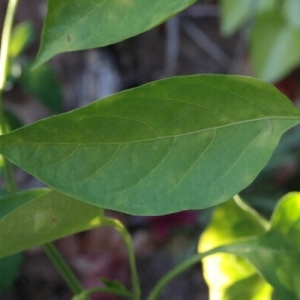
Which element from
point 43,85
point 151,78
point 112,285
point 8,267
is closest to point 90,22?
point 112,285

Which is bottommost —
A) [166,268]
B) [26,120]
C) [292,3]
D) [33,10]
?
[166,268]

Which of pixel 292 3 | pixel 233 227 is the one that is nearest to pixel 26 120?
pixel 292 3

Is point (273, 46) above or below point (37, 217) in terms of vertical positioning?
below

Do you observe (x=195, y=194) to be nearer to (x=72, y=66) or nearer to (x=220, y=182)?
(x=220, y=182)

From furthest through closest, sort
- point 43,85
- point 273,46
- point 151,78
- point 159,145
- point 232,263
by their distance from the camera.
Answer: point 151,78 → point 273,46 → point 43,85 → point 232,263 → point 159,145

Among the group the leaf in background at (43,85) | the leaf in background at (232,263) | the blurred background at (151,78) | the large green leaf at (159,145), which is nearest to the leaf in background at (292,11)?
the blurred background at (151,78)

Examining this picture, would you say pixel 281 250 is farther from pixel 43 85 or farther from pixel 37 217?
pixel 43 85

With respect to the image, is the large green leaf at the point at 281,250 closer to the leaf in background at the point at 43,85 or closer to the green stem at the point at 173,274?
the green stem at the point at 173,274
